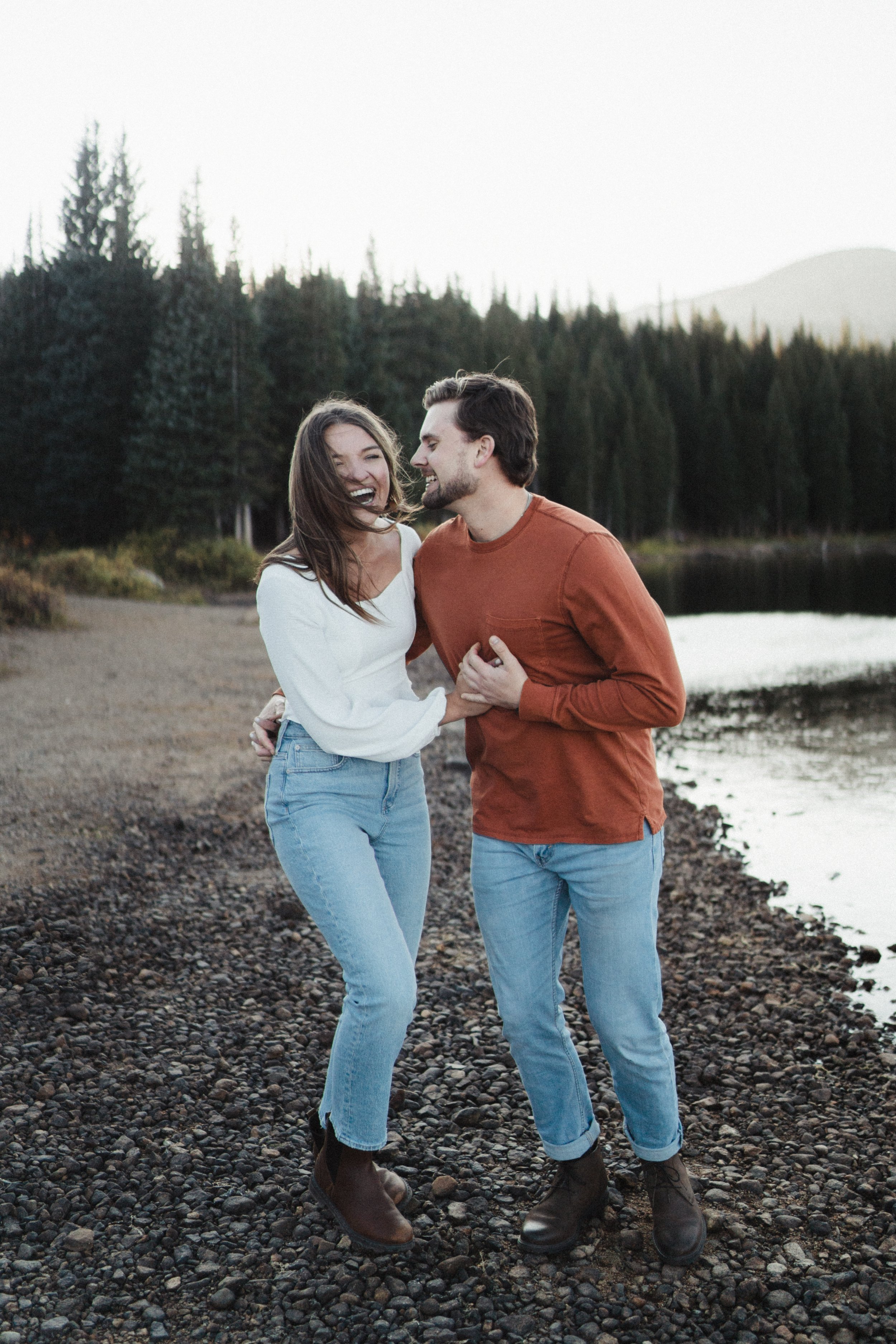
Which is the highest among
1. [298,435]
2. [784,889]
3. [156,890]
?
[298,435]

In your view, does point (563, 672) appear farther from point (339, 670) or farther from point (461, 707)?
point (339, 670)

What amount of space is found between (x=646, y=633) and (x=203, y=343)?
3717 centimetres

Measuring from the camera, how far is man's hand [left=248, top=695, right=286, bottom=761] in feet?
10.3

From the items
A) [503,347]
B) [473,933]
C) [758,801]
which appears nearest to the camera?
[473,933]

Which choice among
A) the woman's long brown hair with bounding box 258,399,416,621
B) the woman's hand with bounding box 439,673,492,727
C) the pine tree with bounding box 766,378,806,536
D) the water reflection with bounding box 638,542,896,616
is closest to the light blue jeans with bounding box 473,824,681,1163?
the woman's hand with bounding box 439,673,492,727

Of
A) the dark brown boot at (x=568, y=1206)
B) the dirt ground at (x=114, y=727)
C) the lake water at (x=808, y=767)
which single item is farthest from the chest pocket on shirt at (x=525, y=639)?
the dirt ground at (x=114, y=727)

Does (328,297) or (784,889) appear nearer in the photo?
(784,889)

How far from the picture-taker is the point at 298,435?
3143 mm

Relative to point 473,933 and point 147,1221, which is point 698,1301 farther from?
point 473,933

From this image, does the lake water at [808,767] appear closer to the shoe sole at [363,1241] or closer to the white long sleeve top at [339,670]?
the shoe sole at [363,1241]

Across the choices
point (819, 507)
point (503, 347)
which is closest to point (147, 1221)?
point (503, 347)

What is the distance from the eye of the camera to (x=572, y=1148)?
3.05 m

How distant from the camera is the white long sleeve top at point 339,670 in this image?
2854mm

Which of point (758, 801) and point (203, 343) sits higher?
point (203, 343)
